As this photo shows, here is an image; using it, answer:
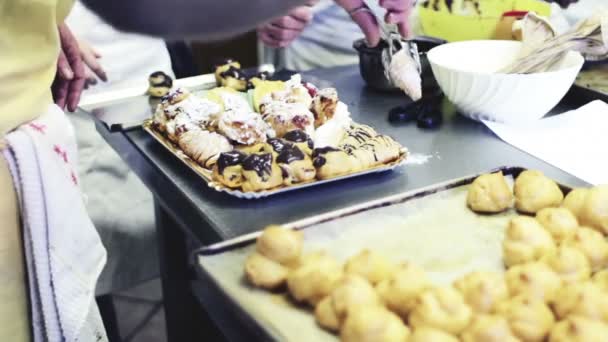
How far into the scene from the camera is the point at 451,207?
0.83 m

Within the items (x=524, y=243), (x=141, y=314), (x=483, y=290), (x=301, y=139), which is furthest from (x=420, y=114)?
(x=141, y=314)

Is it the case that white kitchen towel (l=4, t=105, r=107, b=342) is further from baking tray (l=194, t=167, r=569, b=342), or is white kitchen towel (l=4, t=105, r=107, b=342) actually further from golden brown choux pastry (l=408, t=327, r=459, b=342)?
golden brown choux pastry (l=408, t=327, r=459, b=342)

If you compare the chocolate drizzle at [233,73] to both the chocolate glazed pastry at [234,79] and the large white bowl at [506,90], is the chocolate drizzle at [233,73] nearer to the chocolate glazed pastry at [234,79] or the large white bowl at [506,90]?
the chocolate glazed pastry at [234,79]

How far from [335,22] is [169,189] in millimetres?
1034

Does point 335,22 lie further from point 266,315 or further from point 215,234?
point 266,315

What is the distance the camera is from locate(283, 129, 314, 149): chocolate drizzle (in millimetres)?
994

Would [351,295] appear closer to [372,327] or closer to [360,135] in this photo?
[372,327]

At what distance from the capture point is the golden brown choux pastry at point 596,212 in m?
0.76

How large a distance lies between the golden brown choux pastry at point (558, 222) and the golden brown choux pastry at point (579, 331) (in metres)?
0.19

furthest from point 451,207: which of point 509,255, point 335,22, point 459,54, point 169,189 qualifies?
point 335,22

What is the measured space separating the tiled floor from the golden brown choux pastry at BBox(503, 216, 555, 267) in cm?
151

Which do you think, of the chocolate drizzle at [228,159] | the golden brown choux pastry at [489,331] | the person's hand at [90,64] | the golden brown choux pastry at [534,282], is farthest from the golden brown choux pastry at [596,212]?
the person's hand at [90,64]

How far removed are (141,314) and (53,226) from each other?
1246mm

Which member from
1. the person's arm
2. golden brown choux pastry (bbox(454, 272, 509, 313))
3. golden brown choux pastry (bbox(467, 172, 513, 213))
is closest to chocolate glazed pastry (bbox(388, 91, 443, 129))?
golden brown choux pastry (bbox(467, 172, 513, 213))
